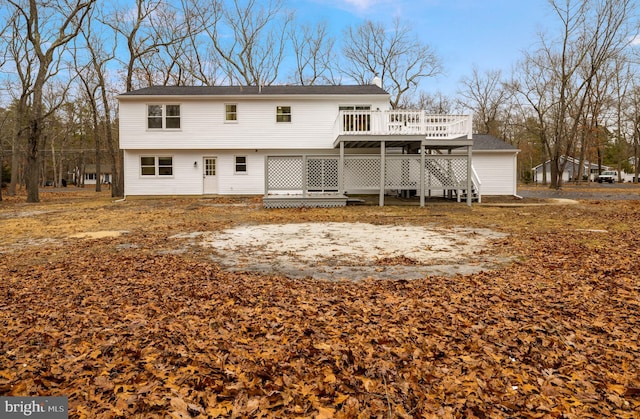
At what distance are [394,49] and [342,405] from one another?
3724 centimetres

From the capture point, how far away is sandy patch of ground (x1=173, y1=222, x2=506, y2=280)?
5.38m

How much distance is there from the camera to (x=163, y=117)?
2011 centimetres

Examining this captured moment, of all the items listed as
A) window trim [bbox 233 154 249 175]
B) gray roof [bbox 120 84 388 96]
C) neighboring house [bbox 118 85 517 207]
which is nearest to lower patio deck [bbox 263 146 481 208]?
neighboring house [bbox 118 85 517 207]

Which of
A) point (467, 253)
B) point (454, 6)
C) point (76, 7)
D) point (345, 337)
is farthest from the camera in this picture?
point (76, 7)

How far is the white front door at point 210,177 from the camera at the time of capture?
20672mm

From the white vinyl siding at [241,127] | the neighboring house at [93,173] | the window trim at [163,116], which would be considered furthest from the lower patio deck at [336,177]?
the neighboring house at [93,173]

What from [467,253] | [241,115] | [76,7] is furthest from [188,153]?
[467,253]

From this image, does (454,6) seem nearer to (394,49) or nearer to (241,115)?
(241,115)

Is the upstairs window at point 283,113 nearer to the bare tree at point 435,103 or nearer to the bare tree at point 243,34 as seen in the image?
the bare tree at point 243,34

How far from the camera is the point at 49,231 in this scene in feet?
30.1

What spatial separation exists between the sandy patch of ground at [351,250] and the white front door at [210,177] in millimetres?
11475

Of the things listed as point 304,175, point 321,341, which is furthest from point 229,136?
point 321,341

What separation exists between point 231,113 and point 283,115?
2.67 m

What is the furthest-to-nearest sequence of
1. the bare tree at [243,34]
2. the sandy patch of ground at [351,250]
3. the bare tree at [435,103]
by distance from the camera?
the bare tree at [435,103]
the bare tree at [243,34]
the sandy patch of ground at [351,250]
